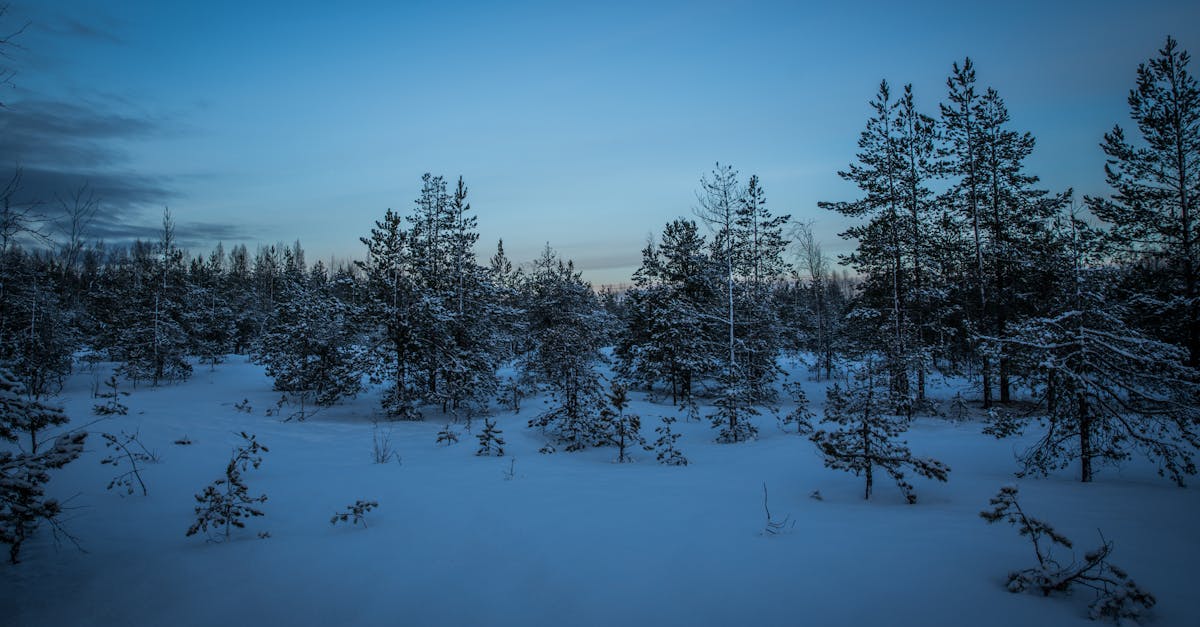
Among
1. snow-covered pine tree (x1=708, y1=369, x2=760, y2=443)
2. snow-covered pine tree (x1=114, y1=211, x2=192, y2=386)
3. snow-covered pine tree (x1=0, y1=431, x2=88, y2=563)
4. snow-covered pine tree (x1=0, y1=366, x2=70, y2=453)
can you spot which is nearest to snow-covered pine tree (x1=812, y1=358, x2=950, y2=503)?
snow-covered pine tree (x1=708, y1=369, x2=760, y2=443)

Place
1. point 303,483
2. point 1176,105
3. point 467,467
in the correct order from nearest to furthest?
point 303,483
point 467,467
point 1176,105

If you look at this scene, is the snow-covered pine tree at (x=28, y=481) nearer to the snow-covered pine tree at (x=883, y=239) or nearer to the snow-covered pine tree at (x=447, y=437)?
the snow-covered pine tree at (x=447, y=437)

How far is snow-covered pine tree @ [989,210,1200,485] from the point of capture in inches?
272

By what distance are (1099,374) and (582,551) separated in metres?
8.48

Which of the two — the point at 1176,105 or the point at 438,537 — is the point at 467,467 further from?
the point at 1176,105

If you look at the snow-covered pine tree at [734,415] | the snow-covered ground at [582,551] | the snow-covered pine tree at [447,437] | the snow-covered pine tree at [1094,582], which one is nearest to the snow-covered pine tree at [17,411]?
the snow-covered ground at [582,551]

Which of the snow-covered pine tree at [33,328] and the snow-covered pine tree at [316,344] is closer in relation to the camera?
the snow-covered pine tree at [316,344]

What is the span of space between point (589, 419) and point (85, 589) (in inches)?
370

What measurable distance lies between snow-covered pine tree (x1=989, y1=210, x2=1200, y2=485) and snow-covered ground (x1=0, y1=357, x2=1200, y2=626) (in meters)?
0.75

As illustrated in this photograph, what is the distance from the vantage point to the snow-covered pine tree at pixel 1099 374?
22.7ft

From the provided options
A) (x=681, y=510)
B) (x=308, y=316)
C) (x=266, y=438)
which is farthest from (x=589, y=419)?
(x=308, y=316)

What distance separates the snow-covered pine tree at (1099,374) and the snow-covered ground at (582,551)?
2.45ft

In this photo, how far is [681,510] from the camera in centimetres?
658

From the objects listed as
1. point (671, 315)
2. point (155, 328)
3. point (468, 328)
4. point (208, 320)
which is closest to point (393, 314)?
point (468, 328)
